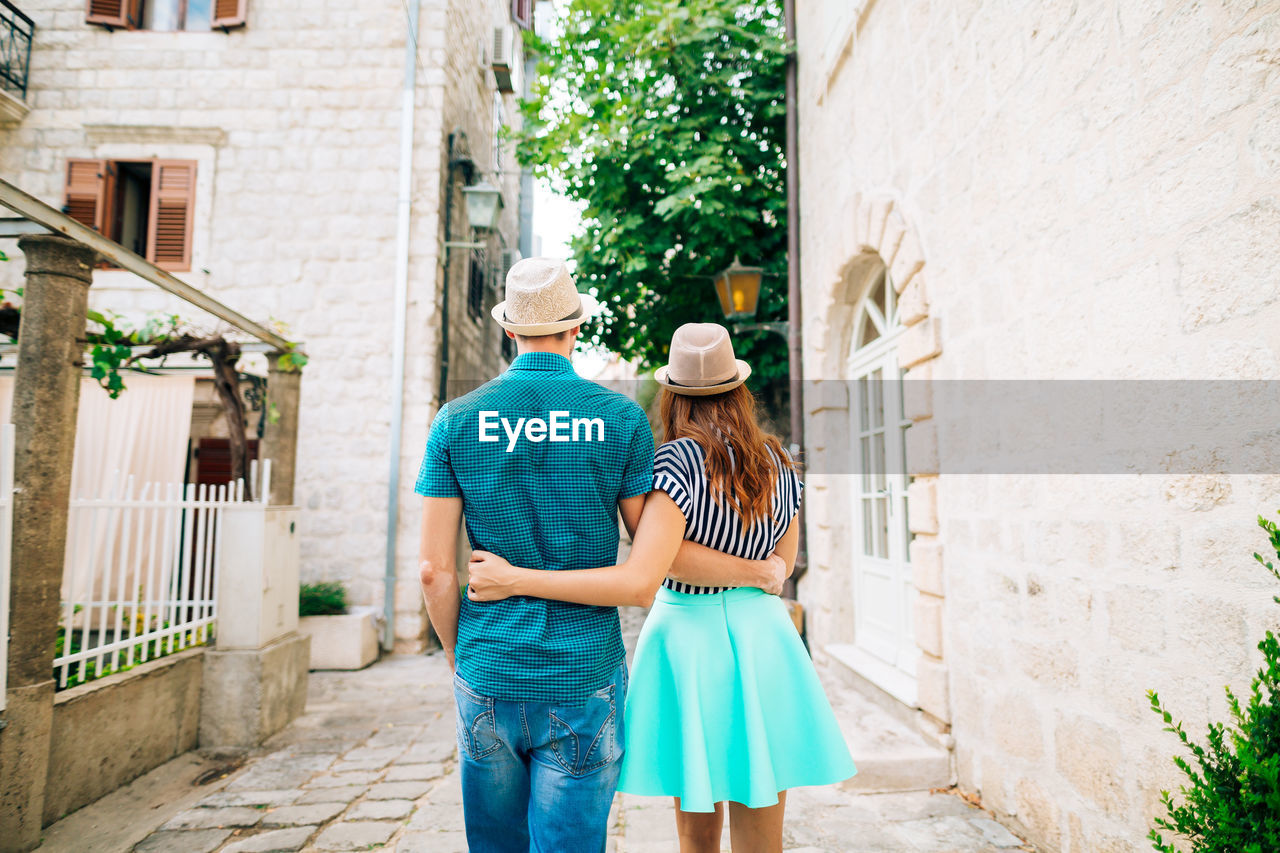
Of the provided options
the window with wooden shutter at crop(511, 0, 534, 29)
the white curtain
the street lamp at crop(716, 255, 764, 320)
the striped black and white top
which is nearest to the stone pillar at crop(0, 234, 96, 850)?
the striped black and white top

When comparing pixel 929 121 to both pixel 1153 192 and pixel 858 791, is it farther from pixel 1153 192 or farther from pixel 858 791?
pixel 858 791

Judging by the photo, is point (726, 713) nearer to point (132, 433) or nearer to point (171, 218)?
point (132, 433)

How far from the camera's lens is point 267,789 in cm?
382

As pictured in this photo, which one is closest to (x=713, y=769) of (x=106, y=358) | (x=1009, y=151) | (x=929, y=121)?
(x=1009, y=151)

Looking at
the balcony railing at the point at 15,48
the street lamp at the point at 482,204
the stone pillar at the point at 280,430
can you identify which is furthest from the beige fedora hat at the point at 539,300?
the balcony railing at the point at 15,48

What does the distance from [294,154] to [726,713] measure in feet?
27.2

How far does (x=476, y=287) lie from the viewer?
1024cm

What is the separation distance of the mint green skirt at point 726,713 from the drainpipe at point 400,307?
6194 millimetres

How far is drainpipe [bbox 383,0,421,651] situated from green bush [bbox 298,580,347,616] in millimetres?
501

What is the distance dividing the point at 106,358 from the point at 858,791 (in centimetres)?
473

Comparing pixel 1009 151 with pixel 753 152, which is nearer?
pixel 1009 151

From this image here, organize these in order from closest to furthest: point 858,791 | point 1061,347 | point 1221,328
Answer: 1. point 1221,328
2. point 1061,347
3. point 858,791

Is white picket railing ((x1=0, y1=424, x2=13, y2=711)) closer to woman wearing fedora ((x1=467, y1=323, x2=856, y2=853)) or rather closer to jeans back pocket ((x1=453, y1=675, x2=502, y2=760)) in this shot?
jeans back pocket ((x1=453, y1=675, x2=502, y2=760))

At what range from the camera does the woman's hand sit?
1.61m
